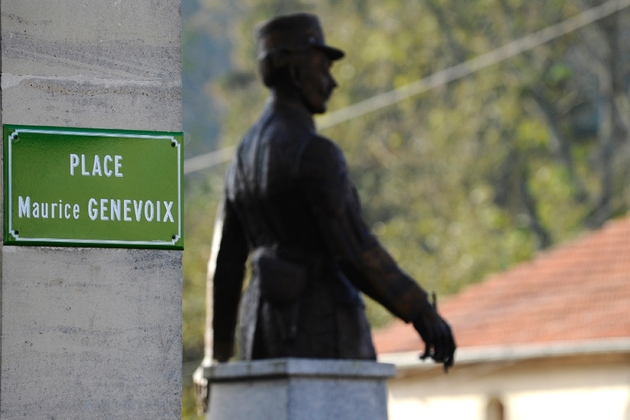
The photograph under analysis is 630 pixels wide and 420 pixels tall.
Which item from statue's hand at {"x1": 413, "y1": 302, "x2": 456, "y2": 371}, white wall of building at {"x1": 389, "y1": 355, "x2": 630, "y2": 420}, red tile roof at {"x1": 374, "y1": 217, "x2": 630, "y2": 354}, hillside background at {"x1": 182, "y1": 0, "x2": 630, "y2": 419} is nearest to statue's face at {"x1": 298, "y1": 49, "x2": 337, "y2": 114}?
statue's hand at {"x1": 413, "y1": 302, "x2": 456, "y2": 371}

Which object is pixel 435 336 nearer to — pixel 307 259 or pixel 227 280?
pixel 307 259

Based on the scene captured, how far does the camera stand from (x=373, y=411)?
6.19 metres

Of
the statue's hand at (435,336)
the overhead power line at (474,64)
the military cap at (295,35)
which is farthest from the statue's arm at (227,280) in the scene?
the overhead power line at (474,64)

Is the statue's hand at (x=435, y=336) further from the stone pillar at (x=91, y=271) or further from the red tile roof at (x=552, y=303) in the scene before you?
the red tile roof at (x=552, y=303)

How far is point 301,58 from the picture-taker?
656 centimetres

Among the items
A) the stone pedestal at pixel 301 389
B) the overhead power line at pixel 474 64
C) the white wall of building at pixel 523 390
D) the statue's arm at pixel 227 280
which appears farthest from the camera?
the overhead power line at pixel 474 64

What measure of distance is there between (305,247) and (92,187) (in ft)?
8.38

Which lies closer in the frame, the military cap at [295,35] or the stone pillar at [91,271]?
the stone pillar at [91,271]

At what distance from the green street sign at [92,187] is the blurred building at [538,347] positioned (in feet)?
30.4

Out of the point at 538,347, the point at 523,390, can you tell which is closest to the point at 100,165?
the point at 538,347

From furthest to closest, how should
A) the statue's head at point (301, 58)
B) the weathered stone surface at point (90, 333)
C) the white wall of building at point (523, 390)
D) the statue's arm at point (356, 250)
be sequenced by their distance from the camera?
1. the white wall of building at point (523, 390)
2. the statue's head at point (301, 58)
3. the statue's arm at point (356, 250)
4. the weathered stone surface at point (90, 333)

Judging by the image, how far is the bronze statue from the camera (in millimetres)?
6172

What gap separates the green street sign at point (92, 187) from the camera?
12.5 feet

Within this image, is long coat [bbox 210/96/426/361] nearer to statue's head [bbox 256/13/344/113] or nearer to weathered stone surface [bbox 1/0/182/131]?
statue's head [bbox 256/13/344/113]
